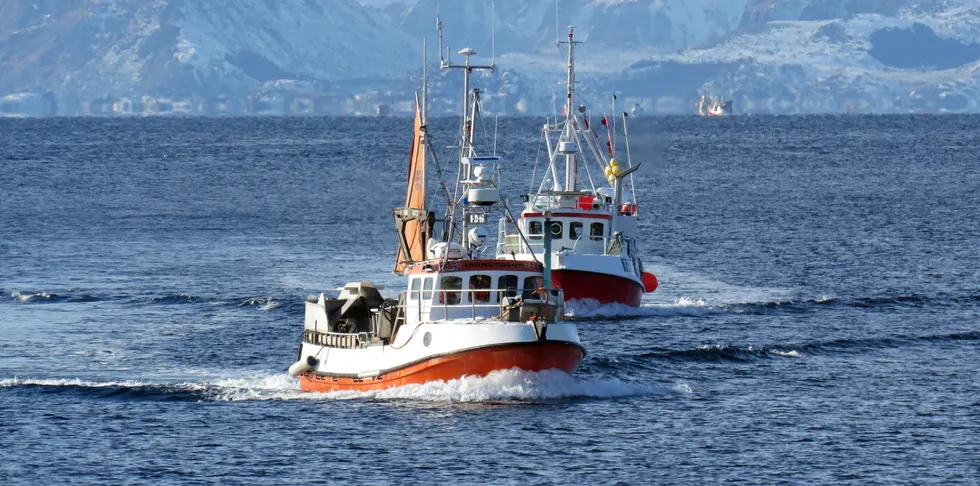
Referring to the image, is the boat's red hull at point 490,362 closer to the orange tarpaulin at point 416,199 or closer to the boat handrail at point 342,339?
the boat handrail at point 342,339

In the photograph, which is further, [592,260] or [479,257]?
[592,260]

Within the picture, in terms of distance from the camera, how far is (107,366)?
7012 cm

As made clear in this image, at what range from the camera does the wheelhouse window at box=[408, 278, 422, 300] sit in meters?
62.6

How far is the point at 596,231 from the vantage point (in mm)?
87938

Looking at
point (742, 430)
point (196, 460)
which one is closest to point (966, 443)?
point (742, 430)

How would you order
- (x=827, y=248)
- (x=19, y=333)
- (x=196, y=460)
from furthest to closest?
(x=827, y=248), (x=19, y=333), (x=196, y=460)

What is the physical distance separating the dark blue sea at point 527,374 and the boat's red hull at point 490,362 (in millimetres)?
558

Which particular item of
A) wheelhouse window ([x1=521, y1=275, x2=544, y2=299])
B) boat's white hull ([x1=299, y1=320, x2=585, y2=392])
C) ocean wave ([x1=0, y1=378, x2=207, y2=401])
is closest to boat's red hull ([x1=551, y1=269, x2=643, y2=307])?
wheelhouse window ([x1=521, y1=275, x2=544, y2=299])

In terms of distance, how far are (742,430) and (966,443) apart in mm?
6923

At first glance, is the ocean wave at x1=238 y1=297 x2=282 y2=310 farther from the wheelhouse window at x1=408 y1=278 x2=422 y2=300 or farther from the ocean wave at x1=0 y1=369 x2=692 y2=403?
the wheelhouse window at x1=408 y1=278 x2=422 y2=300

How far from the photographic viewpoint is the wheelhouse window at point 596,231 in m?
87.8

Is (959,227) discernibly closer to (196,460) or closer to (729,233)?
(729,233)

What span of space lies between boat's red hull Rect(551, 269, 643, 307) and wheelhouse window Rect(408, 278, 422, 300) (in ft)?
66.0

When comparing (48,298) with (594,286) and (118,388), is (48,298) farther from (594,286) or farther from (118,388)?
(594,286)
